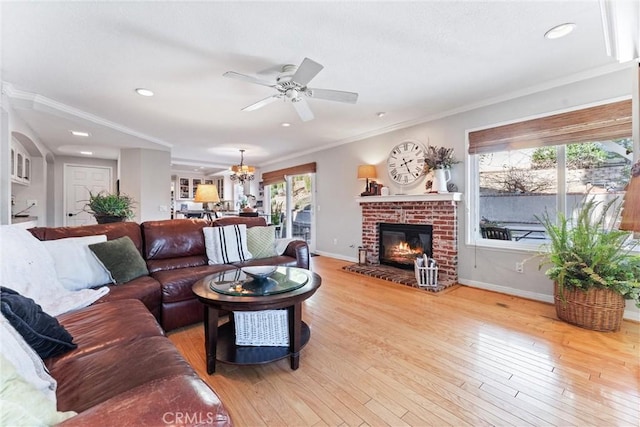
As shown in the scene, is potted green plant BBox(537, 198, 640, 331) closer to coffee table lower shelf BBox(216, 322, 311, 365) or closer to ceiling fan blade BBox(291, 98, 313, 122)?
coffee table lower shelf BBox(216, 322, 311, 365)

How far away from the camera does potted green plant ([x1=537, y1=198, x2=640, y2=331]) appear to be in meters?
2.27

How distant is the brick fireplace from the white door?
615cm

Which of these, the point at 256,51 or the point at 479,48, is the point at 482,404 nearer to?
the point at 479,48

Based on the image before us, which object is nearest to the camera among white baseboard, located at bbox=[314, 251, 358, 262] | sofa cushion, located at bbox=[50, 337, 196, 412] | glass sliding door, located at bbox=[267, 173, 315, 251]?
sofa cushion, located at bbox=[50, 337, 196, 412]

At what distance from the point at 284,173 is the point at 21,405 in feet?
20.7

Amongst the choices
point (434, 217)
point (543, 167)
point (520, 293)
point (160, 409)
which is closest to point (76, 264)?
point (160, 409)

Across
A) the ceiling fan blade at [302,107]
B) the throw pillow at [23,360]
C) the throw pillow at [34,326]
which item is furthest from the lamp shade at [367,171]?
the throw pillow at [23,360]

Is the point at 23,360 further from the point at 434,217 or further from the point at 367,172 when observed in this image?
the point at 367,172

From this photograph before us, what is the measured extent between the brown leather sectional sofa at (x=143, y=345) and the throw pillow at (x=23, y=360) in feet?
0.27

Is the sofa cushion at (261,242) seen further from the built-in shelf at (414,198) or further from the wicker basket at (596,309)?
the wicker basket at (596,309)

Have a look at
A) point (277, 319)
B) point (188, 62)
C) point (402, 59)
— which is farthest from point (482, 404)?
point (188, 62)

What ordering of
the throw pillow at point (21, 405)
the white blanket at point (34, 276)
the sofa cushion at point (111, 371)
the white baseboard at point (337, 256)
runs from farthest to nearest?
the white baseboard at point (337, 256), the white blanket at point (34, 276), the sofa cushion at point (111, 371), the throw pillow at point (21, 405)

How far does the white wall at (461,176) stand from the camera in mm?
2799

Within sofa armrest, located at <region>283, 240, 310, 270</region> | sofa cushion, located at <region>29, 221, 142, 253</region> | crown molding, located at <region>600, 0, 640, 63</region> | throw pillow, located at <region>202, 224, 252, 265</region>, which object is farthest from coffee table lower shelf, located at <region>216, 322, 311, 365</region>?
crown molding, located at <region>600, 0, 640, 63</region>
